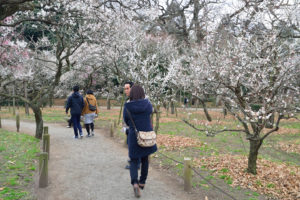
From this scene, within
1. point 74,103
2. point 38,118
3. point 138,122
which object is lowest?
point 38,118

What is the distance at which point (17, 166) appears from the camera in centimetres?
613

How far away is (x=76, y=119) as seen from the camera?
9195 millimetres

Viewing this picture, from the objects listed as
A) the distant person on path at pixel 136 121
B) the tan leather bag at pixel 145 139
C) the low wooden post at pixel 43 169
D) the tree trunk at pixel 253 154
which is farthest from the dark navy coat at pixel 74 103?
the tree trunk at pixel 253 154

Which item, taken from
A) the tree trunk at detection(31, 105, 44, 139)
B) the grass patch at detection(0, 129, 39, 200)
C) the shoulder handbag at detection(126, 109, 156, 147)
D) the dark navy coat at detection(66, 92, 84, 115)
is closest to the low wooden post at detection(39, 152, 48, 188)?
the grass patch at detection(0, 129, 39, 200)

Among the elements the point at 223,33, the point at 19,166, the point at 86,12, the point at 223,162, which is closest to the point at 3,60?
the point at 86,12

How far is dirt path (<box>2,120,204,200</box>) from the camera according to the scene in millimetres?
4672

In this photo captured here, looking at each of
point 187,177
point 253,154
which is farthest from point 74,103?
point 253,154

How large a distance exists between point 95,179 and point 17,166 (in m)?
2.09

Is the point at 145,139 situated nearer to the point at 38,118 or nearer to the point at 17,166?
the point at 17,166

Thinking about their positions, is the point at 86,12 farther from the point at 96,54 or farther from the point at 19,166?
the point at 96,54

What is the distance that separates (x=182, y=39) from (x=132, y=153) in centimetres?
2234

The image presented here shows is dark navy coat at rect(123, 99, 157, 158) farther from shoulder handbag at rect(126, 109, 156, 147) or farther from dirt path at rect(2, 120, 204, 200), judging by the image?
dirt path at rect(2, 120, 204, 200)

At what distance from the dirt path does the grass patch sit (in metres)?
0.40

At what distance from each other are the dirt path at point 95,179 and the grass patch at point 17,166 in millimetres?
395
